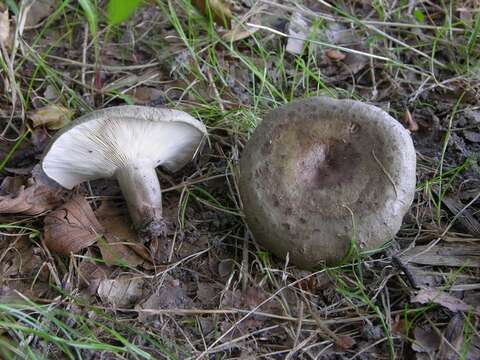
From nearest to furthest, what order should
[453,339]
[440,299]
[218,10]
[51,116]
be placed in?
[453,339], [440,299], [51,116], [218,10]

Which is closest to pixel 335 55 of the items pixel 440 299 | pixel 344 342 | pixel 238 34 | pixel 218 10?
pixel 238 34

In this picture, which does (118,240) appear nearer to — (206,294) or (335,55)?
(206,294)

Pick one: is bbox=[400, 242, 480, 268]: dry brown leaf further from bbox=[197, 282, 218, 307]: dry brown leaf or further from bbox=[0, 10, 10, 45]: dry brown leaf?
bbox=[0, 10, 10, 45]: dry brown leaf

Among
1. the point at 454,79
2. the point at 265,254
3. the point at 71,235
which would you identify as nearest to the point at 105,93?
the point at 71,235

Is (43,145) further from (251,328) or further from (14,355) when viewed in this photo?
(251,328)

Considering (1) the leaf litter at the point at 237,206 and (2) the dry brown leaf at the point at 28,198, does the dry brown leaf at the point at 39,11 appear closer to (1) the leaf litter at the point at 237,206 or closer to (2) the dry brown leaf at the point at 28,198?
(1) the leaf litter at the point at 237,206

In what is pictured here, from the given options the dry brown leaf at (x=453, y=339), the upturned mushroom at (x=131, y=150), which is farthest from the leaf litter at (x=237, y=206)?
the upturned mushroom at (x=131, y=150)

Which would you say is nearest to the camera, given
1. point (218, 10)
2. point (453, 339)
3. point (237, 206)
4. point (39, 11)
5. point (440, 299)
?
point (453, 339)
